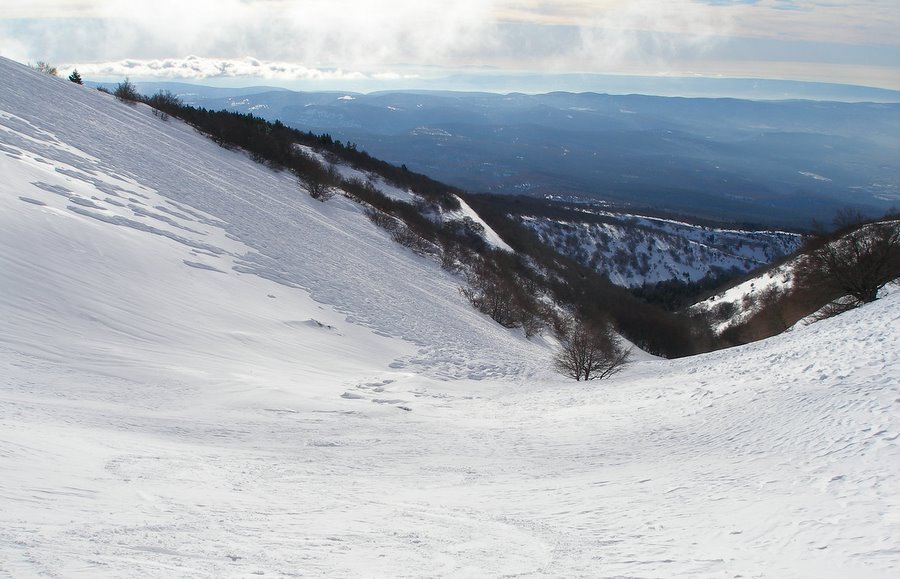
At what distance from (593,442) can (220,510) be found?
26.6 ft

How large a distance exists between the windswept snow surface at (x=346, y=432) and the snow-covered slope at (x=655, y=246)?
105889 millimetres

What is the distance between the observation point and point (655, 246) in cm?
14612

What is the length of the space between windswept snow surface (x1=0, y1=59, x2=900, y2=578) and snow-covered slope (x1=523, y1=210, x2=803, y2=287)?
105889mm

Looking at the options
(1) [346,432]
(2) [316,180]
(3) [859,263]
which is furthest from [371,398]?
(2) [316,180]

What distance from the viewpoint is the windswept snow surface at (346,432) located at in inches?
229

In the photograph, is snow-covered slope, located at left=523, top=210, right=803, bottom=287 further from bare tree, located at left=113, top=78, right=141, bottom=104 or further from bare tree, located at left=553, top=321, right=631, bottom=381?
bare tree, located at left=553, top=321, right=631, bottom=381

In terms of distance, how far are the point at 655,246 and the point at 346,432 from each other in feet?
484

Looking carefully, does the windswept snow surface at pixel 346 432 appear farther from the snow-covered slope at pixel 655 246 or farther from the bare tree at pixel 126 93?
the snow-covered slope at pixel 655 246

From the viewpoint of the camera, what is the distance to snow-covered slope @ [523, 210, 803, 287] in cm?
13000

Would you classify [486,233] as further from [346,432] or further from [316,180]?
[346,432]

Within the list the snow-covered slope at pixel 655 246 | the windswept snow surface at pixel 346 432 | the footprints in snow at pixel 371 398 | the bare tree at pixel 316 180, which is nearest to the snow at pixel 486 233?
the bare tree at pixel 316 180

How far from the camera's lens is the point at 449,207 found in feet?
214

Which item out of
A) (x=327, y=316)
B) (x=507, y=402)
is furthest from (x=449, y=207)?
(x=507, y=402)

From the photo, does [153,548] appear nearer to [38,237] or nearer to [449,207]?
[38,237]
